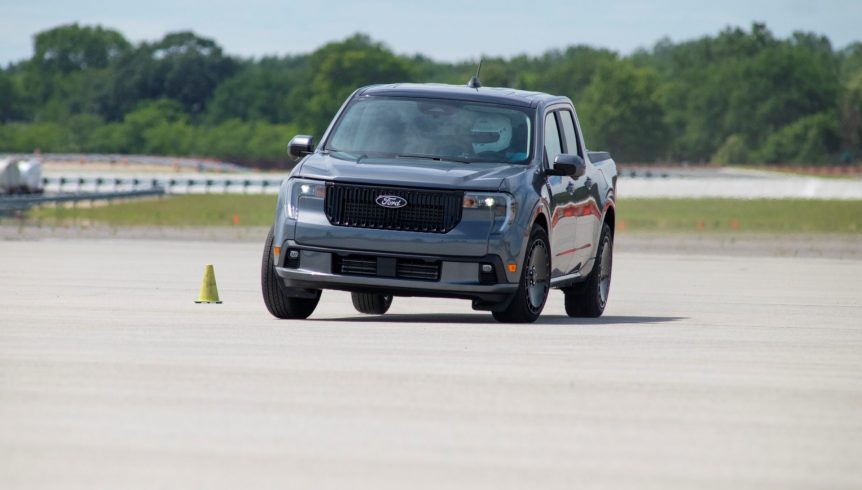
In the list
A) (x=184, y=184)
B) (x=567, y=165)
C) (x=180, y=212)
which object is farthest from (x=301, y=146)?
(x=184, y=184)

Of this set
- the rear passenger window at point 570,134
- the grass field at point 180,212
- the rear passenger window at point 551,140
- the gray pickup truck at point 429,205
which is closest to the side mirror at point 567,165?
the gray pickup truck at point 429,205

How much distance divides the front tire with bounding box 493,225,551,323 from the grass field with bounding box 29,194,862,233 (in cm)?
3244

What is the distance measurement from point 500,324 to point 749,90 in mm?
185666

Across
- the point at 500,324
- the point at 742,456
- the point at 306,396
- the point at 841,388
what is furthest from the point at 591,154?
the point at 742,456

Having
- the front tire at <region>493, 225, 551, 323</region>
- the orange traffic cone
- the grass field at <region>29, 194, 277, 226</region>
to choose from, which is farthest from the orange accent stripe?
the grass field at <region>29, 194, 277, 226</region>

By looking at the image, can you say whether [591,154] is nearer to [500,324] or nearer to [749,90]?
[500,324]

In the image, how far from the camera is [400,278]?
45.8 feet

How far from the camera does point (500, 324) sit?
14.5 metres

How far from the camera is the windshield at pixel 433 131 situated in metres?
14.9

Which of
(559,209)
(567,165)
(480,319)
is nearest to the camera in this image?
(567,165)

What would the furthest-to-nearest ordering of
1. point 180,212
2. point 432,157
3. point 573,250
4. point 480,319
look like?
point 180,212 → point 573,250 → point 480,319 → point 432,157

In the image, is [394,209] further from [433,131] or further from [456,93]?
[456,93]

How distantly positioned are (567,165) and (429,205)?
1.44 metres

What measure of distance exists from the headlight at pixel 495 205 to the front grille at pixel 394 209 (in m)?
0.08
